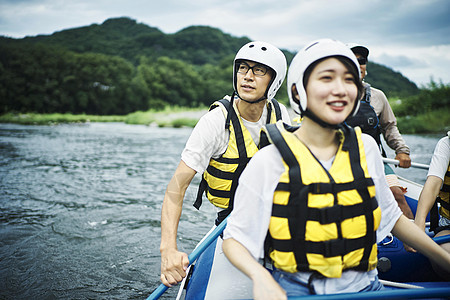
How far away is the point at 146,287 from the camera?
3.50 m

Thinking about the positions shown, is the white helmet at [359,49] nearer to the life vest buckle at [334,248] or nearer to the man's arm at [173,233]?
the man's arm at [173,233]

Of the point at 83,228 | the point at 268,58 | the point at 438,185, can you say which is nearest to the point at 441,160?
the point at 438,185

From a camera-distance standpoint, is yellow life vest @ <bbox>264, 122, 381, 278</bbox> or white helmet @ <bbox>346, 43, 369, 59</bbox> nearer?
yellow life vest @ <bbox>264, 122, 381, 278</bbox>

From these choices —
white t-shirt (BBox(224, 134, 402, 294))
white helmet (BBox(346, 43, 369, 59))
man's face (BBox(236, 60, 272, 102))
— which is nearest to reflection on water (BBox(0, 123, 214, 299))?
man's face (BBox(236, 60, 272, 102))

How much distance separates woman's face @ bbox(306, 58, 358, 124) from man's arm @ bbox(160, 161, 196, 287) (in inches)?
38.2

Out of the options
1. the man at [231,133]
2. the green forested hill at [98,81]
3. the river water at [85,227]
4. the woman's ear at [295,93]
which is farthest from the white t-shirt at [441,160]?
the green forested hill at [98,81]

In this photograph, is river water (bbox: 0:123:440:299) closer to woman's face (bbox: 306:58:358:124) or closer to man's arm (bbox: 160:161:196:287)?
man's arm (bbox: 160:161:196:287)

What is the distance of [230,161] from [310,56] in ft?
3.49

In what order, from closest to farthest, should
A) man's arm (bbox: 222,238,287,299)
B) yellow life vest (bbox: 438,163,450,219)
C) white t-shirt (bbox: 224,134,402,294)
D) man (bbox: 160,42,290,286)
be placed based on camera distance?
1. man's arm (bbox: 222,238,287,299)
2. white t-shirt (bbox: 224,134,402,294)
3. man (bbox: 160,42,290,286)
4. yellow life vest (bbox: 438,163,450,219)

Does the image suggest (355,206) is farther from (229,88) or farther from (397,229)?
(229,88)

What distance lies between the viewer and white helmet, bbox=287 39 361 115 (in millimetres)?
1305

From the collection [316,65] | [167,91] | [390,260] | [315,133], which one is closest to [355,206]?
[315,133]

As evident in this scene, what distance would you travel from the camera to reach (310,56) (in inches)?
52.4

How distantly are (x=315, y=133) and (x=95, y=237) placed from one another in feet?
13.7
